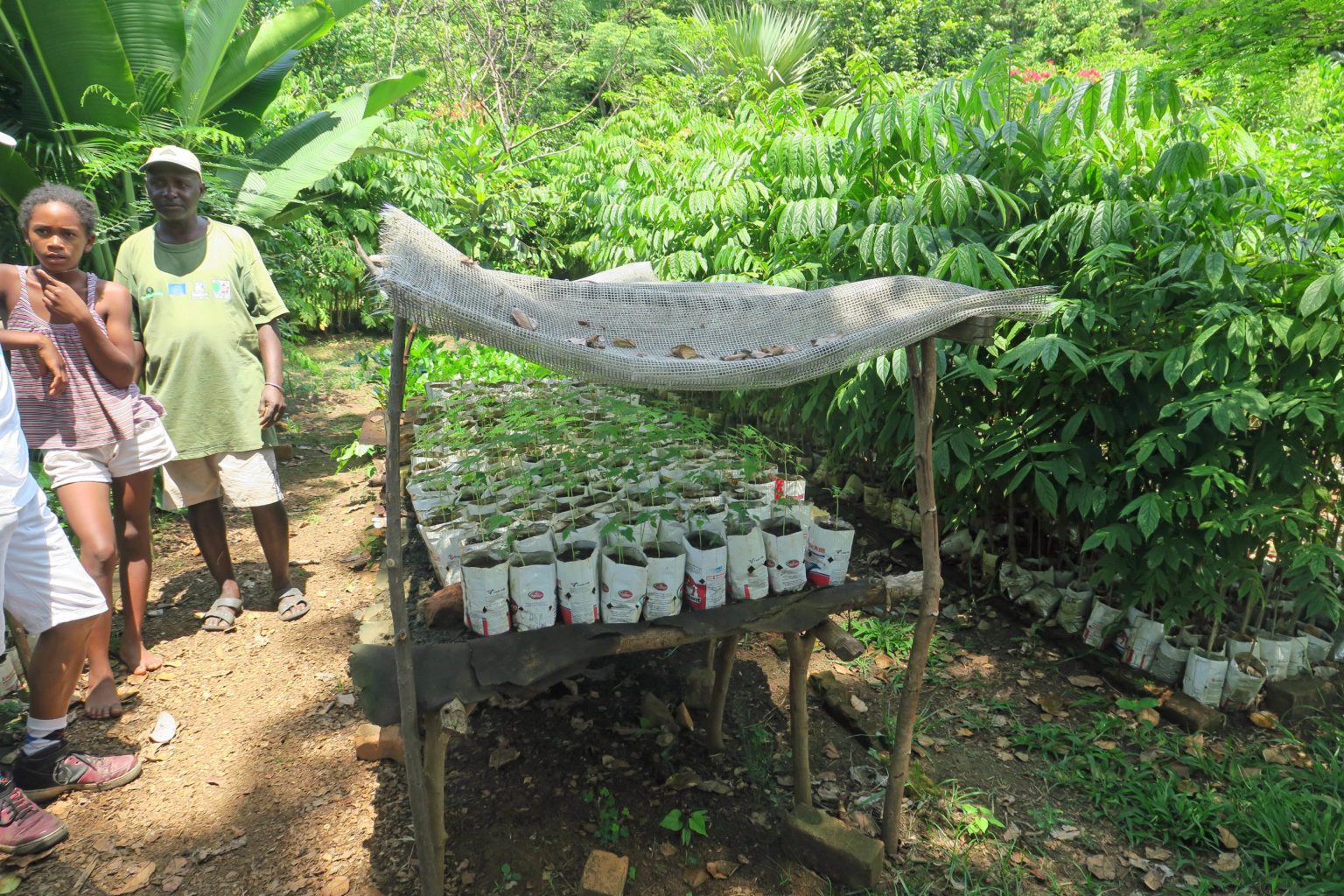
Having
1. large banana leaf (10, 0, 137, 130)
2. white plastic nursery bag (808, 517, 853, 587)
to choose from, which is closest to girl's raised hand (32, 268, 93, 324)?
large banana leaf (10, 0, 137, 130)

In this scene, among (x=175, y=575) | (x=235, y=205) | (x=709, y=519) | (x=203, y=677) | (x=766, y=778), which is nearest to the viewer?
(x=709, y=519)

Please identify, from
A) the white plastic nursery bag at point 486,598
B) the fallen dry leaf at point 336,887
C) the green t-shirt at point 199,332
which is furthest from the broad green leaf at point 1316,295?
the green t-shirt at point 199,332

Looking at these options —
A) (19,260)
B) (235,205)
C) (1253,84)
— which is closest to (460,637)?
(235,205)

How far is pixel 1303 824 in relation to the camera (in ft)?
7.43

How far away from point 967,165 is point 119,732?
12.3 feet

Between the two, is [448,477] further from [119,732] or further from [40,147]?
[40,147]

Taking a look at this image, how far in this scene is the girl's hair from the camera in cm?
235

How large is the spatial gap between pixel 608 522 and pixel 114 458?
1805 millimetres

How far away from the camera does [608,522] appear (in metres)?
2.15

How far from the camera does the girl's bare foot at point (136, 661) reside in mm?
2969

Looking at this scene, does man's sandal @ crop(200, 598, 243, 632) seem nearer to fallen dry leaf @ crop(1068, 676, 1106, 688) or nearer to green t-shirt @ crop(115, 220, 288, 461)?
green t-shirt @ crop(115, 220, 288, 461)

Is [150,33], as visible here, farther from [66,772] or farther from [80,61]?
[66,772]

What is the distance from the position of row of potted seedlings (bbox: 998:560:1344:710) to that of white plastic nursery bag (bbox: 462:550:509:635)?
8.11 feet

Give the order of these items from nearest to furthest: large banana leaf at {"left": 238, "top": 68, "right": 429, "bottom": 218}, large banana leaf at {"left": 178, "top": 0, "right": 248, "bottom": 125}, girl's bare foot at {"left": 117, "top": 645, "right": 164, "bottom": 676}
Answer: girl's bare foot at {"left": 117, "top": 645, "right": 164, "bottom": 676}
large banana leaf at {"left": 178, "top": 0, "right": 248, "bottom": 125}
large banana leaf at {"left": 238, "top": 68, "right": 429, "bottom": 218}
